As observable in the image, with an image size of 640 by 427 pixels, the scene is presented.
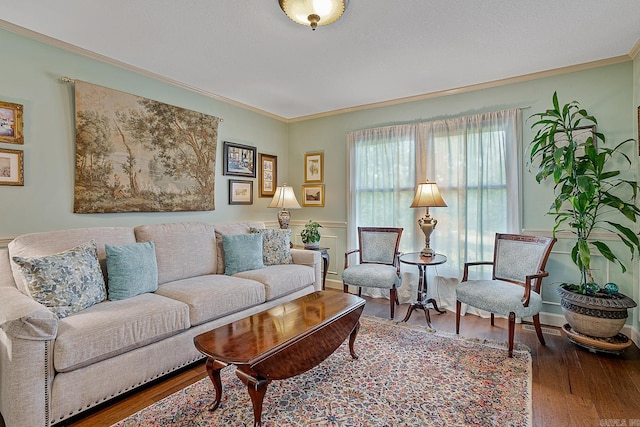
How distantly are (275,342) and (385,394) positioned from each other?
836 millimetres

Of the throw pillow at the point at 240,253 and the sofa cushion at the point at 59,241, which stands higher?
the sofa cushion at the point at 59,241

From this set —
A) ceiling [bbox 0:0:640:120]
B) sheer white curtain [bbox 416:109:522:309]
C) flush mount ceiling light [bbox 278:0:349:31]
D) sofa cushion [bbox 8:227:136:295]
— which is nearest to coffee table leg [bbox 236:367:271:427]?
sofa cushion [bbox 8:227:136:295]

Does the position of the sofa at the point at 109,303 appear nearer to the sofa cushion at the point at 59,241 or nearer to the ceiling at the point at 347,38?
the sofa cushion at the point at 59,241

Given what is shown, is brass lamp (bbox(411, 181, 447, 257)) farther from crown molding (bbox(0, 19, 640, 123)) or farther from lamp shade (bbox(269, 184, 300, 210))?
lamp shade (bbox(269, 184, 300, 210))

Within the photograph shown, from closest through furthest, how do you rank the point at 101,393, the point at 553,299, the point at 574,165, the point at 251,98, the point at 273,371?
1. the point at 273,371
2. the point at 101,393
3. the point at 574,165
4. the point at 553,299
5. the point at 251,98

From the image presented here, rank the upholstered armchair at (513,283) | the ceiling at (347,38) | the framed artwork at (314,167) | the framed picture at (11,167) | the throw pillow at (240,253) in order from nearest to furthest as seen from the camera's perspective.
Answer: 1. the ceiling at (347,38)
2. the framed picture at (11,167)
3. the upholstered armchair at (513,283)
4. the throw pillow at (240,253)
5. the framed artwork at (314,167)

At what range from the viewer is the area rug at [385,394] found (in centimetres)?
178

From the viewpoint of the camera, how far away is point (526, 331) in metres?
3.04

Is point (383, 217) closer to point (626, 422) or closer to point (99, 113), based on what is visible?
point (626, 422)

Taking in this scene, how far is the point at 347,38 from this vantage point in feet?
8.18

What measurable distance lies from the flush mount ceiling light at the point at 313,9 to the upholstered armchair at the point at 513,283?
2.40 meters

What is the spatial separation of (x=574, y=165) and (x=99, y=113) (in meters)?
4.11

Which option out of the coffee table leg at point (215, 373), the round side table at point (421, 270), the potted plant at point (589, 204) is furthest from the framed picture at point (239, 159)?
the potted plant at point (589, 204)

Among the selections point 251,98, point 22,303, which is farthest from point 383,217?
point 22,303
